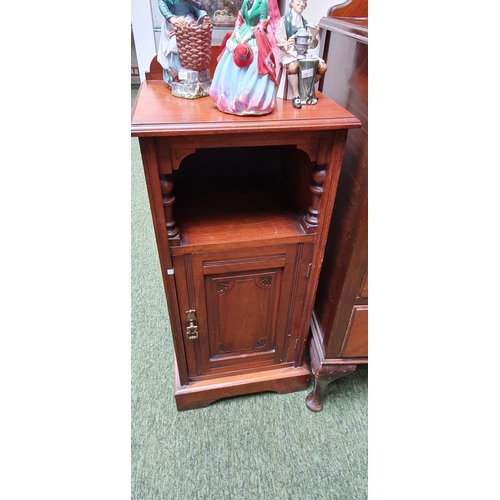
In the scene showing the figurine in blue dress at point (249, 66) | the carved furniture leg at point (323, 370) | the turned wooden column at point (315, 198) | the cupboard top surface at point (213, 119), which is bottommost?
the carved furniture leg at point (323, 370)

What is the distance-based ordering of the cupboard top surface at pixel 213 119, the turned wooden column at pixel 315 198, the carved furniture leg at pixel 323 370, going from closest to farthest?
the cupboard top surface at pixel 213 119 < the turned wooden column at pixel 315 198 < the carved furniture leg at pixel 323 370

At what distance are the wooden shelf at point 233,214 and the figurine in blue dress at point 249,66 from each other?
0.93 feet

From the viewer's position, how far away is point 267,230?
0.83 metres

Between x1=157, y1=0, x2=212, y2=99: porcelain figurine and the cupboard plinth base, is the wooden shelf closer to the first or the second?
x1=157, y1=0, x2=212, y2=99: porcelain figurine

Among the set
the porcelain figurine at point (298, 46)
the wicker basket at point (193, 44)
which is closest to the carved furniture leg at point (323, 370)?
the porcelain figurine at point (298, 46)

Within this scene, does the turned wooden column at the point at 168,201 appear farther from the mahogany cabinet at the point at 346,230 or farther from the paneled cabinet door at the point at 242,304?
the mahogany cabinet at the point at 346,230

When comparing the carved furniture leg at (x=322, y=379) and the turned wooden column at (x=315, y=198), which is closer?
the turned wooden column at (x=315, y=198)

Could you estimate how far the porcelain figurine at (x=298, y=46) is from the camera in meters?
0.66

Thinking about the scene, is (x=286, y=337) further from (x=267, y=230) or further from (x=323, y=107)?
(x=323, y=107)

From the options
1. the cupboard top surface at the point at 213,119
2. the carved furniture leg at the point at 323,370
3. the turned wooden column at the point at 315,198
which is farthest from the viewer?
Result: the carved furniture leg at the point at 323,370

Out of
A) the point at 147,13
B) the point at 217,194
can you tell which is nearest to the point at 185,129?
the point at 217,194

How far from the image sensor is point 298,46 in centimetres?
67

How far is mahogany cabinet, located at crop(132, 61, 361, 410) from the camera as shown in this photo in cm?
65

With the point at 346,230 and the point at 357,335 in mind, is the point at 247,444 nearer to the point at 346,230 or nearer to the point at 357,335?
the point at 357,335
